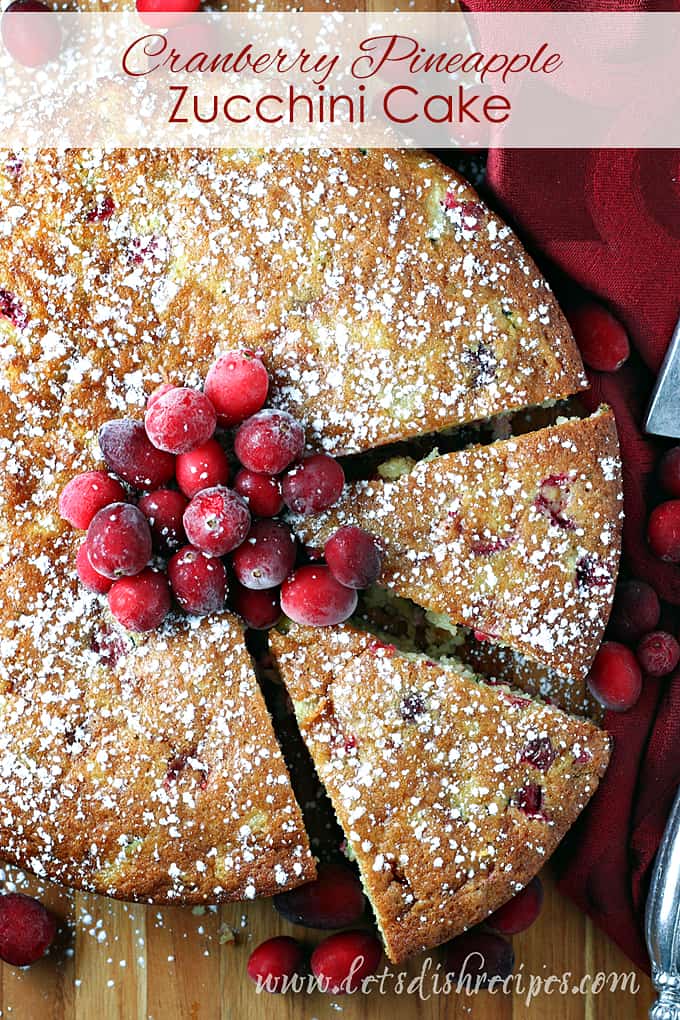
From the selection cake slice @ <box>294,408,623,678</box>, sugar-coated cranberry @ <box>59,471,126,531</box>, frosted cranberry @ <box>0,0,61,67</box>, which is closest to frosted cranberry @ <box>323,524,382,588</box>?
cake slice @ <box>294,408,623,678</box>

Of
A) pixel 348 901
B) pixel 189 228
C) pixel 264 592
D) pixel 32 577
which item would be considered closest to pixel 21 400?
pixel 32 577

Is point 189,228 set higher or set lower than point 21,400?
higher

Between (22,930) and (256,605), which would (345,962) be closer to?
(22,930)

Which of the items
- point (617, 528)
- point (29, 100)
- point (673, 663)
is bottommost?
point (673, 663)

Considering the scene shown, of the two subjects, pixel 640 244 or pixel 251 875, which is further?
pixel 640 244

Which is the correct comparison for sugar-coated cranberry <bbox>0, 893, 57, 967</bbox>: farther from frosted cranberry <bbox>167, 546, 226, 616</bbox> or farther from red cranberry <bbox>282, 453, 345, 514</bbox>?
red cranberry <bbox>282, 453, 345, 514</bbox>

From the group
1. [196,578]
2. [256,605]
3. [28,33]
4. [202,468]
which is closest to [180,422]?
[202,468]

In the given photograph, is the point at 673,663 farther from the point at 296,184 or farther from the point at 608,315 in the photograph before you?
the point at 296,184
